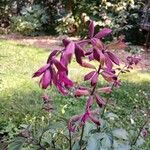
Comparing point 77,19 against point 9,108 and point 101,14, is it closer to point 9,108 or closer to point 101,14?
point 101,14

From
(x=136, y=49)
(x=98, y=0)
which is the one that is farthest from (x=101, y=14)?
(x=136, y=49)

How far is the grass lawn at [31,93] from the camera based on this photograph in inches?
185

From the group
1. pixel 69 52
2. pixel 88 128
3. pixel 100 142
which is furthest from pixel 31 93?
pixel 69 52

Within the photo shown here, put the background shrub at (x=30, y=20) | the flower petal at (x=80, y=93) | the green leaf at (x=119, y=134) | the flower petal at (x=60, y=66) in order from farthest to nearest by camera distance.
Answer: the background shrub at (x=30, y=20) → the green leaf at (x=119, y=134) → the flower petal at (x=80, y=93) → the flower petal at (x=60, y=66)

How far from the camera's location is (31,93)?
18.6ft

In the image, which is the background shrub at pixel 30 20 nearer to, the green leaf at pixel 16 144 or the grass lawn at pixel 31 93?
the grass lawn at pixel 31 93

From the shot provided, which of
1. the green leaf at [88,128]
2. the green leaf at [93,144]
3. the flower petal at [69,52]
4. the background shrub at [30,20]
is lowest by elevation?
the background shrub at [30,20]

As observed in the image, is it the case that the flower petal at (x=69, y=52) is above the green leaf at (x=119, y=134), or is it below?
above

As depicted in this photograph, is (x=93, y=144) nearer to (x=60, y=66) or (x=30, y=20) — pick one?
(x=60, y=66)

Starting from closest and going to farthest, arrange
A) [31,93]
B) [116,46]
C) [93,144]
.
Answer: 1. [116,46]
2. [93,144]
3. [31,93]

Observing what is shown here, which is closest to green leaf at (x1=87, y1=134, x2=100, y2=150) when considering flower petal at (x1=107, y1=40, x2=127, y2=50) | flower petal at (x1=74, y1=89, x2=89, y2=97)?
flower petal at (x1=74, y1=89, x2=89, y2=97)

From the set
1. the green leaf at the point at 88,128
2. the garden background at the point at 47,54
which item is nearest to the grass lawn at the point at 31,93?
the garden background at the point at 47,54

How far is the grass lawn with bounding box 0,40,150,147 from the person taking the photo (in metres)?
4.69

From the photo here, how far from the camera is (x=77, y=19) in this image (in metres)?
10.7
